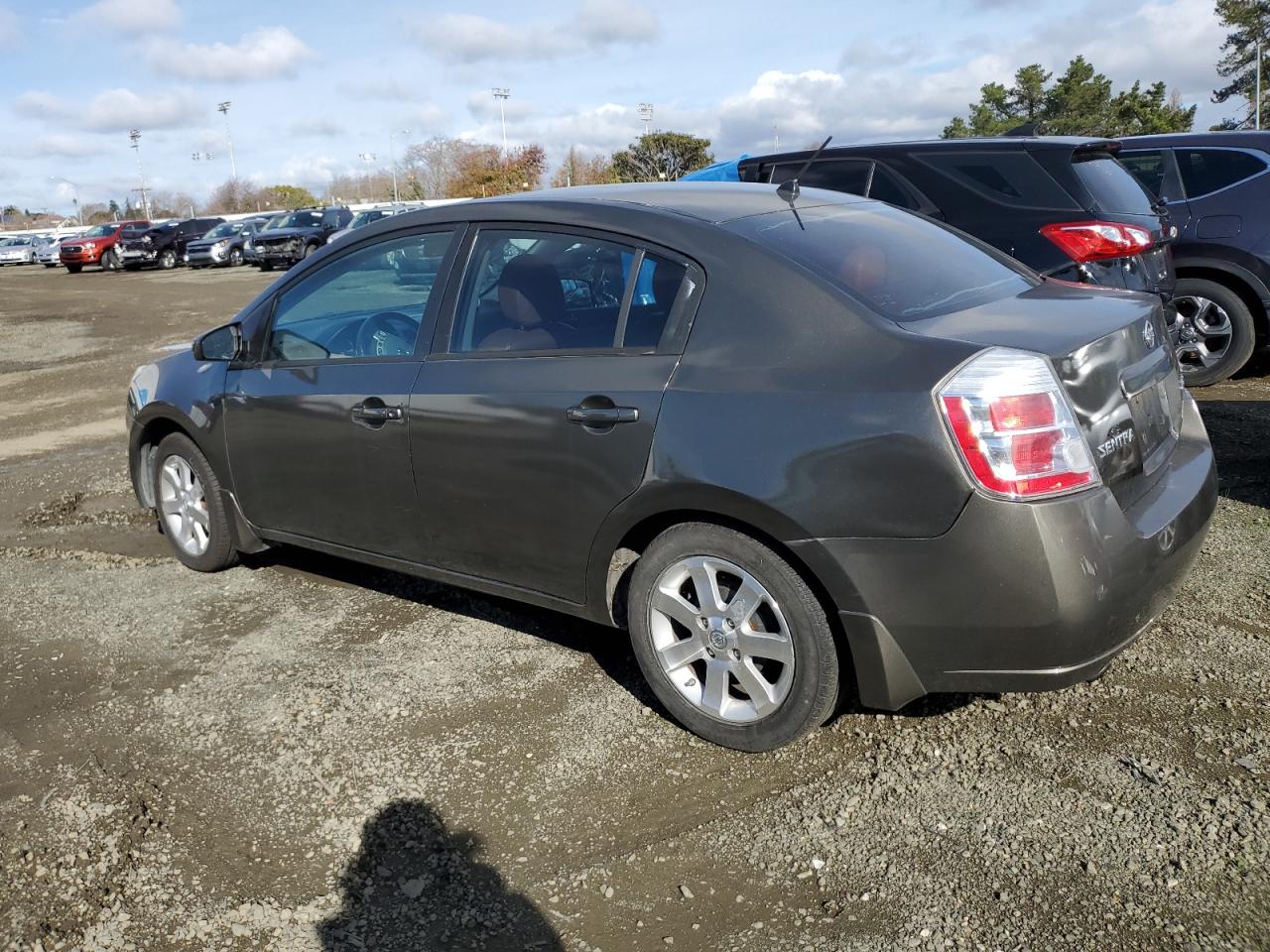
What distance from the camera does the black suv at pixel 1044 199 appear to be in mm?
6582

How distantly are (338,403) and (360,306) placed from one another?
478 mm

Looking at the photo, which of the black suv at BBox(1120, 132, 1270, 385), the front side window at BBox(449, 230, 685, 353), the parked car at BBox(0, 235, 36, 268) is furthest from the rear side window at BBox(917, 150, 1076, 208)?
the parked car at BBox(0, 235, 36, 268)

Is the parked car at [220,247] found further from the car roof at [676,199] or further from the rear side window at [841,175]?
the car roof at [676,199]

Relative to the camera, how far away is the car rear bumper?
2.82 metres

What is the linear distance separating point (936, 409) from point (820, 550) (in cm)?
49

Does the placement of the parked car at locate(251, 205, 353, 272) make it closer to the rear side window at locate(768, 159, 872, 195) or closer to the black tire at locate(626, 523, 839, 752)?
the rear side window at locate(768, 159, 872, 195)

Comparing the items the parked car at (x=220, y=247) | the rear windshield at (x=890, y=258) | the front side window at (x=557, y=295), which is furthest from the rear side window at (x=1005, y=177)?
the parked car at (x=220, y=247)

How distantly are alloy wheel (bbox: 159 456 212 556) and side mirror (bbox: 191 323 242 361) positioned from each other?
555mm

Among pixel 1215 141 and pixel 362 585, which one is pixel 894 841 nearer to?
pixel 362 585

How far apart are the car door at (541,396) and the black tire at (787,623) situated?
236 mm

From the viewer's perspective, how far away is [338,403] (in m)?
4.23

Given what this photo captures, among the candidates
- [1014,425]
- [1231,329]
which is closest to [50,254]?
[1231,329]

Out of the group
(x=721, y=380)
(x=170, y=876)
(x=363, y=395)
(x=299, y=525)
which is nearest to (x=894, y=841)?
(x=721, y=380)

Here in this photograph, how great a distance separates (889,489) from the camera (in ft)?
9.53
